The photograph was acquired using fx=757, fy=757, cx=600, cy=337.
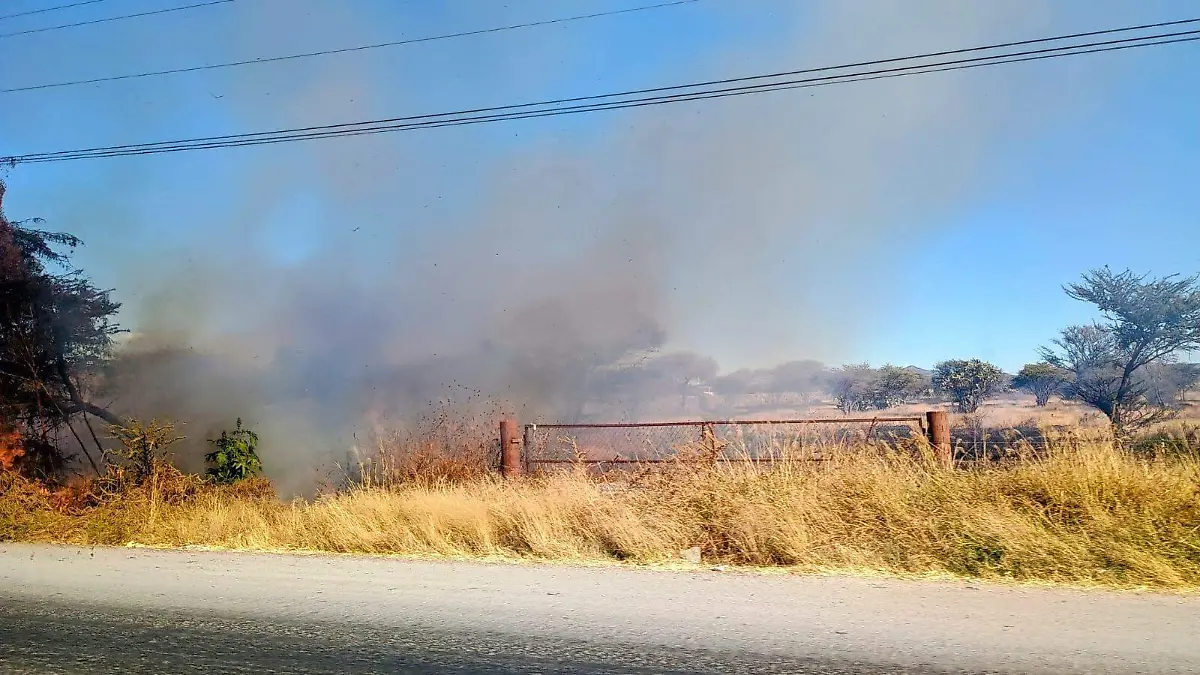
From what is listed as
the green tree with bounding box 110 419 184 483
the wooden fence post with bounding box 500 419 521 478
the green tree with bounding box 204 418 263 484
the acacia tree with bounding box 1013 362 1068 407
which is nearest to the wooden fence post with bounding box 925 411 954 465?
the wooden fence post with bounding box 500 419 521 478

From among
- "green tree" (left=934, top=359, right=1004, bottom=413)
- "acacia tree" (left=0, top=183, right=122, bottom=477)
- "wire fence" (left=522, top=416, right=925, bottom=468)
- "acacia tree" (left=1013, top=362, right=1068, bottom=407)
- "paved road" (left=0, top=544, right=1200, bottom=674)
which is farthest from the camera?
"green tree" (left=934, top=359, right=1004, bottom=413)

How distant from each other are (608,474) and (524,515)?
147 centimetres

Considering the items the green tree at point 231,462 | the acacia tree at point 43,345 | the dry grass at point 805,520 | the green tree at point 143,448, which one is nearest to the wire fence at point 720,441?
the dry grass at point 805,520

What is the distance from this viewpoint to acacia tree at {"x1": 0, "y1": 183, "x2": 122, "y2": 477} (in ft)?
48.3

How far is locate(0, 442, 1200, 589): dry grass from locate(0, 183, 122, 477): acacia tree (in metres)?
7.59

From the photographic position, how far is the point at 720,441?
8.02 metres

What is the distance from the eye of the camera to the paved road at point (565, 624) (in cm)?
371

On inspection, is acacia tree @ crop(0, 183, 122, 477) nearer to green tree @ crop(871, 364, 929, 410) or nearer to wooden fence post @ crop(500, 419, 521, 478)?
wooden fence post @ crop(500, 419, 521, 478)

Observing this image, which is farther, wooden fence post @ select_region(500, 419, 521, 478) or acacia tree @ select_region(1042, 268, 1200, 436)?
acacia tree @ select_region(1042, 268, 1200, 436)

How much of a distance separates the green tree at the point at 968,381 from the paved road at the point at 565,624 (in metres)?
18.8

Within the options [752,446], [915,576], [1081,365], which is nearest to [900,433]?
[752,446]

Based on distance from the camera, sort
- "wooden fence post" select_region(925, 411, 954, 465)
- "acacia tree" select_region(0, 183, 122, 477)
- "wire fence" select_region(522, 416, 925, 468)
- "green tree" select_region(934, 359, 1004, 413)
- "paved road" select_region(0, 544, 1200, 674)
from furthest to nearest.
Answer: "green tree" select_region(934, 359, 1004, 413) → "acacia tree" select_region(0, 183, 122, 477) → "wooden fence post" select_region(925, 411, 954, 465) → "wire fence" select_region(522, 416, 925, 468) → "paved road" select_region(0, 544, 1200, 674)

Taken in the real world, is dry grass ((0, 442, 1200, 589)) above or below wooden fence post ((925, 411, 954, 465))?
below

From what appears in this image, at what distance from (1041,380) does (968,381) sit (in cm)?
338
